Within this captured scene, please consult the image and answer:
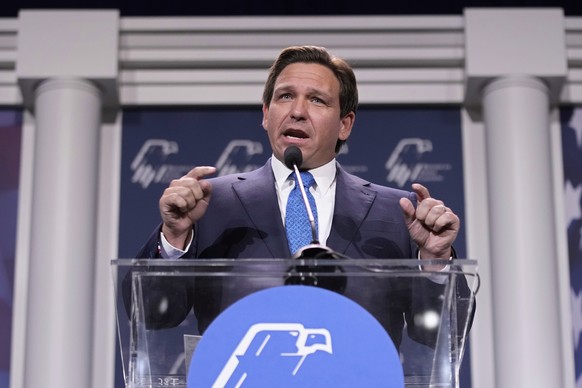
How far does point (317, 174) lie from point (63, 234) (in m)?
2.40

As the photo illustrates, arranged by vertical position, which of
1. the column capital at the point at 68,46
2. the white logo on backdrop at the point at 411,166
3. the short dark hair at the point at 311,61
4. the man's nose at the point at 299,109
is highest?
the column capital at the point at 68,46

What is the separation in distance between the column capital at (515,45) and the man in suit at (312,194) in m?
2.30

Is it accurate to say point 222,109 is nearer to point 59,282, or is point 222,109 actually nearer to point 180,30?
point 180,30

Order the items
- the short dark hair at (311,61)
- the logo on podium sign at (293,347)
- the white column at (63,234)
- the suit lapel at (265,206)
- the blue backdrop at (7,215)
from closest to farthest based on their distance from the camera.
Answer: the logo on podium sign at (293,347), the suit lapel at (265,206), the short dark hair at (311,61), the white column at (63,234), the blue backdrop at (7,215)

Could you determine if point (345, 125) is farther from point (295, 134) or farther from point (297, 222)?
point (297, 222)

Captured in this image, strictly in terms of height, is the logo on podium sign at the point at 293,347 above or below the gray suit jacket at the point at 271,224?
below

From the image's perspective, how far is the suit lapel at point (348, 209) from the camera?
2.36 meters

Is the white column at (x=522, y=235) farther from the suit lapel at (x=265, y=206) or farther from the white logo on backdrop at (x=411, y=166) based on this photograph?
the suit lapel at (x=265, y=206)

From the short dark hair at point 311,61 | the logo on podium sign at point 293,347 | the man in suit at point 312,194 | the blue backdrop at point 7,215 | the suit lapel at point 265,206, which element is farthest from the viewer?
the blue backdrop at point 7,215

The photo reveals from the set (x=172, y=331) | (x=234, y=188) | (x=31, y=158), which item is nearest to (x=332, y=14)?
(x=31, y=158)

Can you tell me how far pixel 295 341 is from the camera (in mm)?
1647

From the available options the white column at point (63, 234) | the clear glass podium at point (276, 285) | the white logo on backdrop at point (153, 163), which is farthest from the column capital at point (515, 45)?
the clear glass podium at point (276, 285)

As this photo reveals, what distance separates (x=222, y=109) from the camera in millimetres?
5141

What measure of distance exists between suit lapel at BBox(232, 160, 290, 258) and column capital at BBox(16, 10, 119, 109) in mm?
2519
